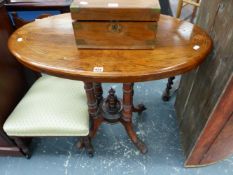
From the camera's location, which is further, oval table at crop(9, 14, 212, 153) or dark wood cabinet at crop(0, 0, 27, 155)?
dark wood cabinet at crop(0, 0, 27, 155)

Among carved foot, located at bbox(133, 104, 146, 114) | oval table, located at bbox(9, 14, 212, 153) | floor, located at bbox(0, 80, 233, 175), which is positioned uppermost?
oval table, located at bbox(9, 14, 212, 153)

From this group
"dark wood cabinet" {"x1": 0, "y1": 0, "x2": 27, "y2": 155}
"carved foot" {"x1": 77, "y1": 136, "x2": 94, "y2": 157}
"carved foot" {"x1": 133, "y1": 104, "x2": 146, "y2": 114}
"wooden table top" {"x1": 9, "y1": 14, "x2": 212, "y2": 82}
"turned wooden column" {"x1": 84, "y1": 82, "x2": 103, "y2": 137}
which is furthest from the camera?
"carved foot" {"x1": 133, "y1": 104, "x2": 146, "y2": 114}

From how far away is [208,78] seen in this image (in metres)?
0.90

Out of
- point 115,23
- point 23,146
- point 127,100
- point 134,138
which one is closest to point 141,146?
point 134,138

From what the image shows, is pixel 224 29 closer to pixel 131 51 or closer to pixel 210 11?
pixel 210 11

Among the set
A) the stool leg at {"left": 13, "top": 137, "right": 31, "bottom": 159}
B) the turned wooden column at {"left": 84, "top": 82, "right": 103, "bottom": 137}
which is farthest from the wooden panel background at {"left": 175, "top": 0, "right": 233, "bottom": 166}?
the stool leg at {"left": 13, "top": 137, "right": 31, "bottom": 159}

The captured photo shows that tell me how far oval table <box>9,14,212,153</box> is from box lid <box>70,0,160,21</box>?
0.13 metres

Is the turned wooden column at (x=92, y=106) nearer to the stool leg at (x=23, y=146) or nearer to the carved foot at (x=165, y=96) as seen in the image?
the stool leg at (x=23, y=146)

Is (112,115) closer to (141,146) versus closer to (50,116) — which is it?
(141,146)

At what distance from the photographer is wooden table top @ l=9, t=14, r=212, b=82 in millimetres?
667

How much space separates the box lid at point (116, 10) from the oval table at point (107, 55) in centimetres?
13

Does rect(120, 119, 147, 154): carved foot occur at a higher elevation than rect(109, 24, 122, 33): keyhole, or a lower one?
lower

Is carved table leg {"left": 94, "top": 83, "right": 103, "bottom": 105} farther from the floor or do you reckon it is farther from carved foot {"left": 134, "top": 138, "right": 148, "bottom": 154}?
carved foot {"left": 134, "top": 138, "right": 148, "bottom": 154}

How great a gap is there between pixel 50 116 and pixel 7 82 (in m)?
0.33
